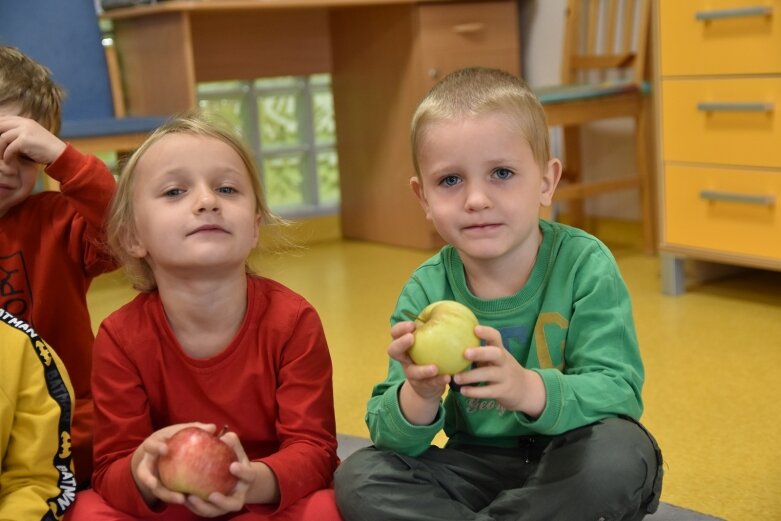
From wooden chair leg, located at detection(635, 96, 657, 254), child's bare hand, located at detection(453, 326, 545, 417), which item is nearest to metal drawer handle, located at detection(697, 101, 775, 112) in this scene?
wooden chair leg, located at detection(635, 96, 657, 254)

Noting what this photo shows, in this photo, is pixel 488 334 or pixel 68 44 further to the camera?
pixel 68 44

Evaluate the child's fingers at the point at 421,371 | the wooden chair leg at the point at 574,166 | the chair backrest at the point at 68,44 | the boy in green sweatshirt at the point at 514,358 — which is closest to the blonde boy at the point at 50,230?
the boy in green sweatshirt at the point at 514,358

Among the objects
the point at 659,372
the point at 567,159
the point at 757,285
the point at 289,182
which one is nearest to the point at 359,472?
the point at 659,372

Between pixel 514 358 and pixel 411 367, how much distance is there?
0.14 m

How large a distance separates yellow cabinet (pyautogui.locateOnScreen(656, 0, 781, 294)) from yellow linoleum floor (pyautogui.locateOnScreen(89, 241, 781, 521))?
15cm

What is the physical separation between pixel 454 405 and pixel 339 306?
1.53 m

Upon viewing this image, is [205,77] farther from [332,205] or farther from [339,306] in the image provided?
[339,306]

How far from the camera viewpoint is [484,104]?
117cm

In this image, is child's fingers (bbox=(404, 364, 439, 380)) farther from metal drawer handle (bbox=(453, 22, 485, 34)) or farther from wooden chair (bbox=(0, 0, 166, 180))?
metal drawer handle (bbox=(453, 22, 485, 34))

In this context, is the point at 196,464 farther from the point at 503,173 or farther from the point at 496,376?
the point at 503,173

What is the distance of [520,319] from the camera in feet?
3.90

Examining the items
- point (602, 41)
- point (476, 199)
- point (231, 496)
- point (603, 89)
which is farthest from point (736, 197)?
point (231, 496)

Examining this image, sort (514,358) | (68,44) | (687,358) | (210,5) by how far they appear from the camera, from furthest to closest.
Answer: (68,44) < (210,5) < (687,358) < (514,358)

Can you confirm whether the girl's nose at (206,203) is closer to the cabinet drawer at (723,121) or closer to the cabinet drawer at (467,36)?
the cabinet drawer at (723,121)
